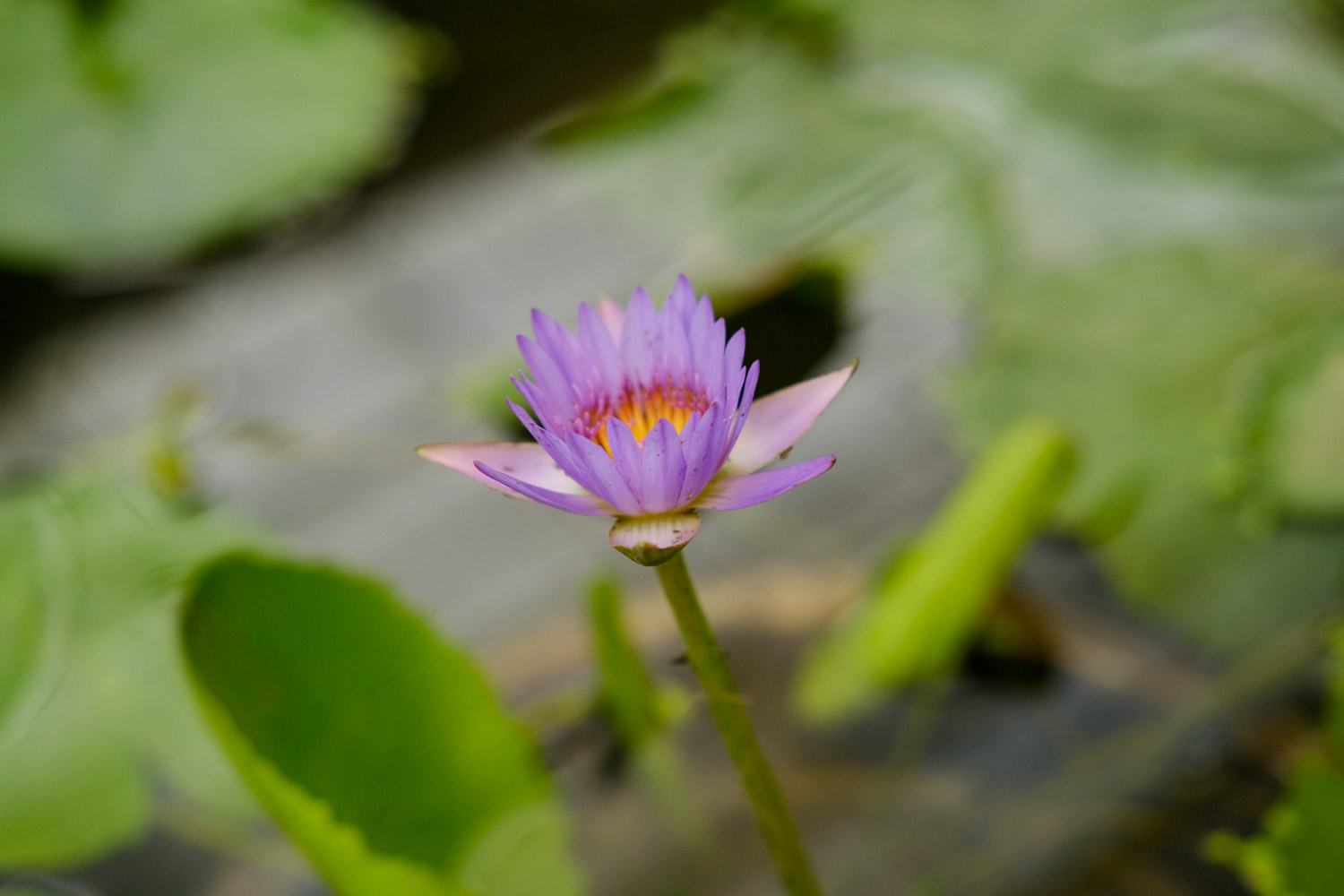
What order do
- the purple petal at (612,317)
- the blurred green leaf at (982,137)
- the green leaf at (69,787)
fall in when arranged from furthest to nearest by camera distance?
the blurred green leaf at (982,137)
the green leaf at (69,787)
the purple petal at (612,317)

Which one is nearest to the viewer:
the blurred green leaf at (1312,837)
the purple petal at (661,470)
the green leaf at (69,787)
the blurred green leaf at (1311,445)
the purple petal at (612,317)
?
the purple petal at (661,470)

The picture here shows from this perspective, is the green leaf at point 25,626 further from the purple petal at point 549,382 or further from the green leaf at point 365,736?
the purple petal at point 549,382

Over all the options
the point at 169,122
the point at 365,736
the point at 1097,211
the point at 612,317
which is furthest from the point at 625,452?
the point at 169,122

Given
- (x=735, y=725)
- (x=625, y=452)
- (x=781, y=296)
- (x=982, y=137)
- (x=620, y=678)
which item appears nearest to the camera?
(x=625, y=452)

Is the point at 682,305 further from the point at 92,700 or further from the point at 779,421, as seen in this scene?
Answer: the point at 92,700

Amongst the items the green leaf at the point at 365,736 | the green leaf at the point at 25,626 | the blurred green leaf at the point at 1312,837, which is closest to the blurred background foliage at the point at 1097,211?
the blurred green leaf at the point at 1312,837

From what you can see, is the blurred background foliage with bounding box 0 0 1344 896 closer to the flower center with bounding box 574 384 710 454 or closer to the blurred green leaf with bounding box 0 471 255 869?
the blurred green leaf with bounding box 0 471 255 869

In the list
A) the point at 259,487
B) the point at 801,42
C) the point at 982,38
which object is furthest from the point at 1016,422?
the point at 259,487
